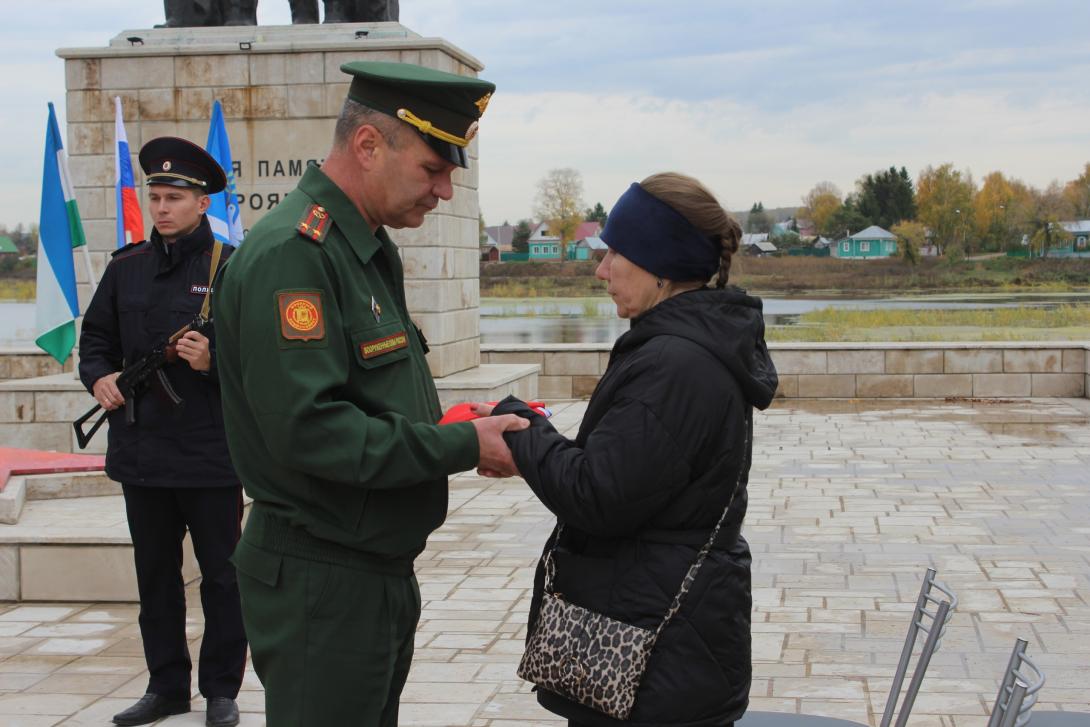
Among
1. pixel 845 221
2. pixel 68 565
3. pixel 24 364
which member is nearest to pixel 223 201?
pixel 68 565

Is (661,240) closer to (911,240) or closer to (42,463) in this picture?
(42,463)

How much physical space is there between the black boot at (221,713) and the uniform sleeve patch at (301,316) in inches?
99.2

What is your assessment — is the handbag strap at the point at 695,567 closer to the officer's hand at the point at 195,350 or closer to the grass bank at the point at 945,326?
the officer's hand at the point at 195,350

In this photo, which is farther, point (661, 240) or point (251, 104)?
point (251, 104)

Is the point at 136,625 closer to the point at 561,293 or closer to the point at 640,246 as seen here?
the point at 640,246

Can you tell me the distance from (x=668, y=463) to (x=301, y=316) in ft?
2.34

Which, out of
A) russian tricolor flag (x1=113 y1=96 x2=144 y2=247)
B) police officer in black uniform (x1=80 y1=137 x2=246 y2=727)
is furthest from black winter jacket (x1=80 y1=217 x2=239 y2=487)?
russian tricolor flag (x1=113 y1=96 x2=144 y2=247)

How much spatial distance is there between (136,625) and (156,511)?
1.55 meters

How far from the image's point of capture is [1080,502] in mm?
8750

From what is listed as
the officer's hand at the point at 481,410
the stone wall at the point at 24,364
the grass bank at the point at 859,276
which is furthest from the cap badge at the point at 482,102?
the grass bank at the point at 859,276

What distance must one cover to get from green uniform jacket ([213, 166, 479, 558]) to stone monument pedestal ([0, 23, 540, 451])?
8883 mm

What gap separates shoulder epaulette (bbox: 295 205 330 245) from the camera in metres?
2.41

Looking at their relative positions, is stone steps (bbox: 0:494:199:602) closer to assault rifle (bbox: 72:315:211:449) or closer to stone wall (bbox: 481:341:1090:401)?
assault rifle (bbox: 72:315:211:449)

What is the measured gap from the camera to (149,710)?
4523 millimetres
